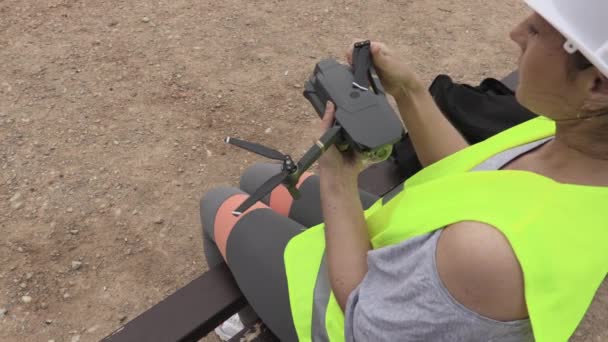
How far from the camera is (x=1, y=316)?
214 cm

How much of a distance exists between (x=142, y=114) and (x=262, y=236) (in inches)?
62.4

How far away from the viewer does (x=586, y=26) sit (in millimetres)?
913

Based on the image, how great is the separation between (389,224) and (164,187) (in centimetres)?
161

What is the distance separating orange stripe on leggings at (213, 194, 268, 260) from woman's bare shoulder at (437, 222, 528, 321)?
74 cm

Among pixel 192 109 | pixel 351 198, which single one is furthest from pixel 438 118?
pixel 192 109

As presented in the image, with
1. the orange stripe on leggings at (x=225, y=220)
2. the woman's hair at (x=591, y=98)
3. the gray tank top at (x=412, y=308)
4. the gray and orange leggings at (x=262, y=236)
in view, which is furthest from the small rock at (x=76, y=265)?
the woman's hair at (x=591, y=98)

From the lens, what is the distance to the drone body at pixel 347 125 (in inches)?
45.9

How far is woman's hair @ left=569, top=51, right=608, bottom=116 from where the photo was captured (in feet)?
3.03

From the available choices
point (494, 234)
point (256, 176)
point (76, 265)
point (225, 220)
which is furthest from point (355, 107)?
point (76, 265)

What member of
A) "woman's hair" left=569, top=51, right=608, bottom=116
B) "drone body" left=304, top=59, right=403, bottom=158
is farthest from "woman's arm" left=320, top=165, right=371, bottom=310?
"woman's hair" left=569, top=51, right=608, bottom=116

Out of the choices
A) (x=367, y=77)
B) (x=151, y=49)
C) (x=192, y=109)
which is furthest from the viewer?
(x=151, y=49)

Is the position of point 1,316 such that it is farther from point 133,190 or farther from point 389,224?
point 389,224

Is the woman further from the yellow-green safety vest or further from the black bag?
the black bag

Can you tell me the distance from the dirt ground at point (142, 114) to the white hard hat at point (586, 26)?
1.04 m
